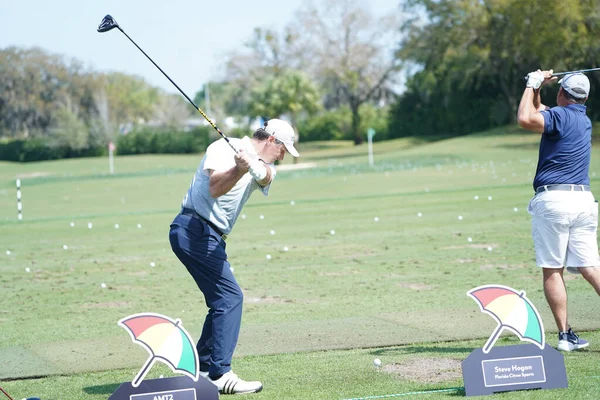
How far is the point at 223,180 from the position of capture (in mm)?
5840

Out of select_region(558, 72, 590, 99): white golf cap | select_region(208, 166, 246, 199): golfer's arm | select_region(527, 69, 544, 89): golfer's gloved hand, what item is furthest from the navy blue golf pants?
select_region(558, 72, 590, 99): white golf cap

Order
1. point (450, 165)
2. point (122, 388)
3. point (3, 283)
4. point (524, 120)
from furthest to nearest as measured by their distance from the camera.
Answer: point (450, 165) → point (3, 283) → point (524, 120) → point (122, 388)

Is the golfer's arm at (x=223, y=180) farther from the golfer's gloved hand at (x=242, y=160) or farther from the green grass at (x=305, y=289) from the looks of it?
the green grass at (x=305, y=289)

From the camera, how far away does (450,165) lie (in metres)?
39.2

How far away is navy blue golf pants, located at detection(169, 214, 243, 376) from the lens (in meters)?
6.25

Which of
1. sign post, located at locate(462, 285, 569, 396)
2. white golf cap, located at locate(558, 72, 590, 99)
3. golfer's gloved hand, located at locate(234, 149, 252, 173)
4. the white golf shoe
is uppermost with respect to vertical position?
white golf cap, located at locate(558, 72, 590, 99)

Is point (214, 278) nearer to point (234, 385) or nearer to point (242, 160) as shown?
point (234, 385)

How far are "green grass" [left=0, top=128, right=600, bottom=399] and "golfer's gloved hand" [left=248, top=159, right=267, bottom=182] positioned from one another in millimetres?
1536

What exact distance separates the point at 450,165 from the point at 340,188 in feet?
37.1

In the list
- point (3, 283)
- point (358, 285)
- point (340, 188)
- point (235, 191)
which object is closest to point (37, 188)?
point (340, 188)

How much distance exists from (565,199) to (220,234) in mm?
2731

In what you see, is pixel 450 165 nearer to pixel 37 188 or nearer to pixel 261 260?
pixel 37 188

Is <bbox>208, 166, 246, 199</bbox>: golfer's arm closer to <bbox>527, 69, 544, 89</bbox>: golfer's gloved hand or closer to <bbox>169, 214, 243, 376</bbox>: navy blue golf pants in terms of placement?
<bbox>169, 214, 243, 376</bbox>: navy blue golf pants

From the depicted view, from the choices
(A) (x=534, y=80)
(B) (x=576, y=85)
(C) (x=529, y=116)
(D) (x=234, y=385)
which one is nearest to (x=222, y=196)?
(D) (x=234, y=385)
